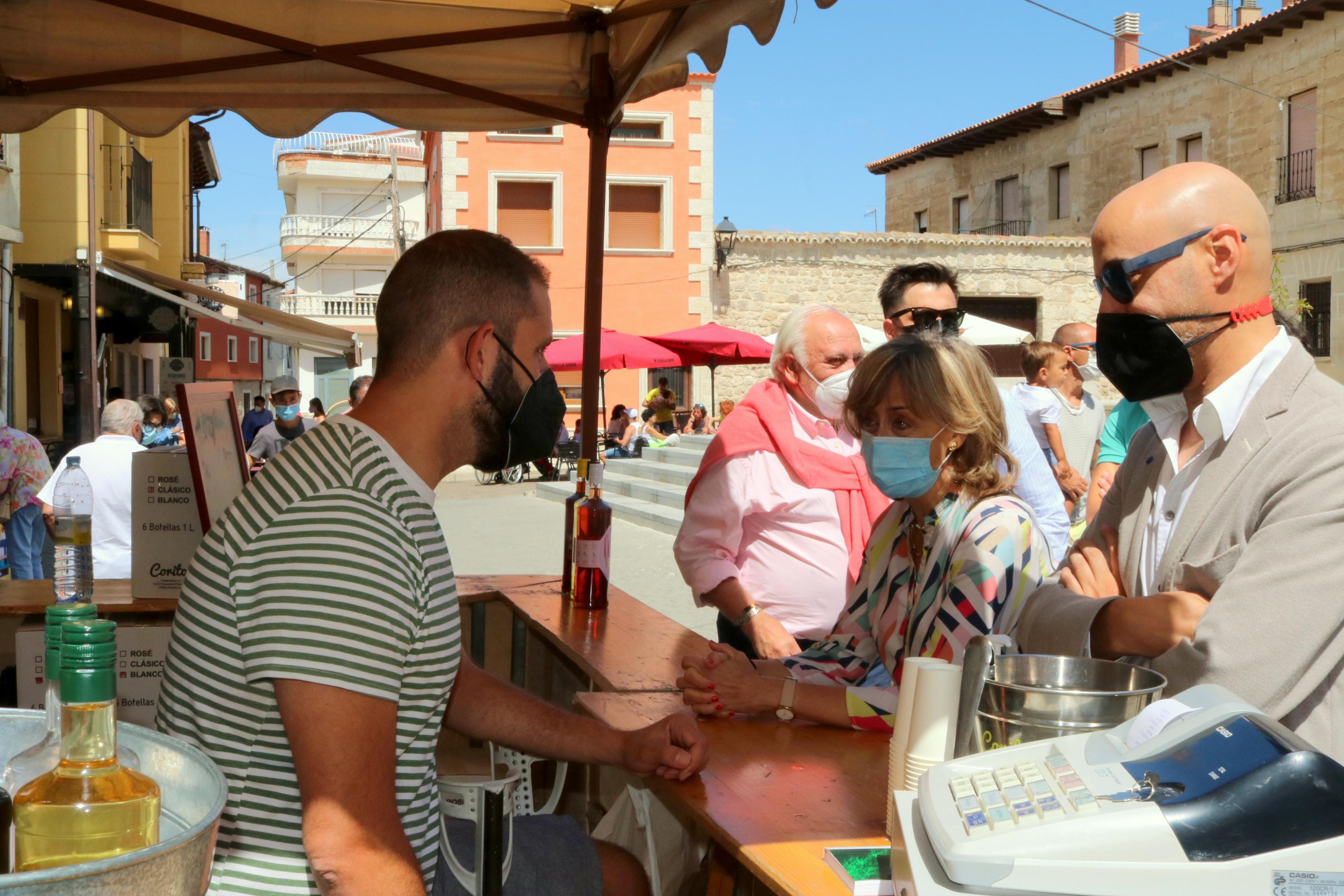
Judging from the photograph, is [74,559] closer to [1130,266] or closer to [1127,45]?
[1130,266]

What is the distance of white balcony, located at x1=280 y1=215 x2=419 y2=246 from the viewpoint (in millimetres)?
46312

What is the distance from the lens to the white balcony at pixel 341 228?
46.3 metres

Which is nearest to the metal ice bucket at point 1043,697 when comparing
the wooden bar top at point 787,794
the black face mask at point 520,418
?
the wooden bar top at point 787,794

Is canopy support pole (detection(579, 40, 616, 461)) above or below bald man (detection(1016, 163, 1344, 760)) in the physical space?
above

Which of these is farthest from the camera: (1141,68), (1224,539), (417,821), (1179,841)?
(1141,68)

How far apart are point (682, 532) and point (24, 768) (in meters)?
2.88

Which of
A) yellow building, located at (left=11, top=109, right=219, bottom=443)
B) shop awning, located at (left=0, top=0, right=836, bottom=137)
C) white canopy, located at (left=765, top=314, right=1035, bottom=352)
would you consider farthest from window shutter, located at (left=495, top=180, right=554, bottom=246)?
shop awning, located at (left=0, top=0, right=836, bottom=137)

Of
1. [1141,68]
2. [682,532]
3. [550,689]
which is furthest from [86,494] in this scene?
[1141,68]

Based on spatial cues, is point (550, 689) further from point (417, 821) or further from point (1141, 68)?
point (1141, 68)

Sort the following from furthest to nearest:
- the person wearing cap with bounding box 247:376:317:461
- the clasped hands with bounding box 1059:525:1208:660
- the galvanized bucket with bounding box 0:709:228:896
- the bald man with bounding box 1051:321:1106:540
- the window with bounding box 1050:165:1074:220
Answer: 1. the window with bounding box 1050:165:1074:220
2. the person wearing cap with bounding box 247:376:317:461
3. the bald man with bounding box 1051:321:1106:540
4. the clasped hands with bounding box 1059:525:1208:660
5. the galvanized bucket with bounding box 0:709:228:896

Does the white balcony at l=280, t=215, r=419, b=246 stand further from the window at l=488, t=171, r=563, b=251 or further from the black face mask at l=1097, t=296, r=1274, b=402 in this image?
the black face mask at l=1097, t=296, r=1274, b=402

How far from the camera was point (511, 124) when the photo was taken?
14.8 feet

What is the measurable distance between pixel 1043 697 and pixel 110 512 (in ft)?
17.3

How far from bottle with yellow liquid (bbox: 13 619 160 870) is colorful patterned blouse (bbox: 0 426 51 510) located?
6394 mm
